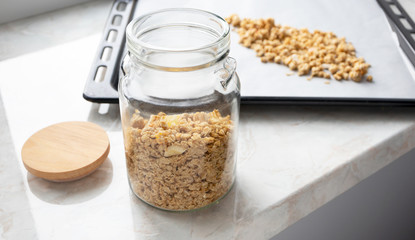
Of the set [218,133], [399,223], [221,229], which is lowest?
[399,223]

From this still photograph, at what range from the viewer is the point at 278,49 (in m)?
0.92

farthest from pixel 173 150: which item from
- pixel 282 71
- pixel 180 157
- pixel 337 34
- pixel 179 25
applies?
pixel 337 34

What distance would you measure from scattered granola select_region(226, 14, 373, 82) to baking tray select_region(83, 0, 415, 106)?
2 centimetres

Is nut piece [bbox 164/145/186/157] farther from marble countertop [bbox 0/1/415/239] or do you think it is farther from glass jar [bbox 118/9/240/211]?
marble countertop [bbox 0/1/415/239]

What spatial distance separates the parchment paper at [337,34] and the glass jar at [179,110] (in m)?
0.24

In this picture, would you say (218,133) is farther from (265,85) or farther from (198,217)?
(265,85)

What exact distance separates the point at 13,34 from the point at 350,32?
2.51 ft

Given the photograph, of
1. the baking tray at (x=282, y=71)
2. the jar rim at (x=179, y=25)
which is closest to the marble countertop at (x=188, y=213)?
the baking tray at (x=282, y=71)

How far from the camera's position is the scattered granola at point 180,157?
20.8 inches

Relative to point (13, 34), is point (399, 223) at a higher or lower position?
lower

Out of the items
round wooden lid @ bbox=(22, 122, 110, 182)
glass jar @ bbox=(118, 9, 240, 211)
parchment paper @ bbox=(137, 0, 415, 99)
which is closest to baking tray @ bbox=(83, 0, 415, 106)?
parchment paper @ bbox=(137, 0, 415, 99)

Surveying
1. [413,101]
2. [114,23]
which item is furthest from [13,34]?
[413,101]

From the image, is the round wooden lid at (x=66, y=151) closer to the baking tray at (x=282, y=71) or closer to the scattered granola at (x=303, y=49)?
the baking tray at (x=282, y=71)

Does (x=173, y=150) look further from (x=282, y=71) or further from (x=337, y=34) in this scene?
(x=337, y=34)
